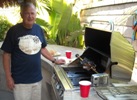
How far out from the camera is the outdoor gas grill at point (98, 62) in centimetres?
192

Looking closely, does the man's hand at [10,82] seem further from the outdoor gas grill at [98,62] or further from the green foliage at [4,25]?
the green foliage at [4,25]

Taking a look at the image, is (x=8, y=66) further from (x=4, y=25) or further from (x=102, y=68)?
(x=4, y=25)

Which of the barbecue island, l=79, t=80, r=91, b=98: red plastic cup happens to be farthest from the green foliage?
l=79, t=80, r=91, b=98: red plastic cup

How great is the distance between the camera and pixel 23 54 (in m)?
2.20

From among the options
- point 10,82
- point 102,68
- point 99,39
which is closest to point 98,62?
point 102,68

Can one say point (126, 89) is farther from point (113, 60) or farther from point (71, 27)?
point (71, 27)

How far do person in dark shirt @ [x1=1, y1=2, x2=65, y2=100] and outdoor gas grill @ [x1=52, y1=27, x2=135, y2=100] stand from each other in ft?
0.84

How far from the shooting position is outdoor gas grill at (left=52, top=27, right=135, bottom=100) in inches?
75.5

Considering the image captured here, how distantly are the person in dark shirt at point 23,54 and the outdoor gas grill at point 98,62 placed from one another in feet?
0.84

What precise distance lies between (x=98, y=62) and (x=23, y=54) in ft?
2.73

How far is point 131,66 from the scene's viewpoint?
→ 6.63 feet

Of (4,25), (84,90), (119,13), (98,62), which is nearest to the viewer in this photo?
(84,90)

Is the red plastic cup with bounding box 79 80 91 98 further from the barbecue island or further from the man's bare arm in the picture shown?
the man's bare arm

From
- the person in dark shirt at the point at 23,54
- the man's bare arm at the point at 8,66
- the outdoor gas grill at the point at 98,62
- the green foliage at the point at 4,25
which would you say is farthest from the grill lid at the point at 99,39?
the green foliage at the point at 4,25
